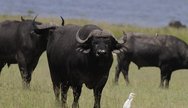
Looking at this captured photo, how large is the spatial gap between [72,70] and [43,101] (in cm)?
111

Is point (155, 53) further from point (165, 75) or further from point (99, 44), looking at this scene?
point (99, 44)

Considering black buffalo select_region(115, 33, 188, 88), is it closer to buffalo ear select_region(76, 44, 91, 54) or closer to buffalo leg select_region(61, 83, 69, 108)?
buffalo leg select_region(61, 83, 69, 108)

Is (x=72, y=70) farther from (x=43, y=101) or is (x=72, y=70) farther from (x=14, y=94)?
(x=14, y=94)

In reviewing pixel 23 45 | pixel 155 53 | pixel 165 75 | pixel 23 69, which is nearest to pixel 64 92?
pixel 23 69

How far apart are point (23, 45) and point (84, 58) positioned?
5092 millimetres

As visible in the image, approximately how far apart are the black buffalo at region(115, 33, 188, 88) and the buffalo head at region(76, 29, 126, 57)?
987cm

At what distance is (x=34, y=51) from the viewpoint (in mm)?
16406

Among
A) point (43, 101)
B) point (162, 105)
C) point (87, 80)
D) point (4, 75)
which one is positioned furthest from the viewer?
point (4, 75)

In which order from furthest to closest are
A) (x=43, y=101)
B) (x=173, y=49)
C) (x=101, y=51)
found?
(x=173, y=49)
(x=43, y=101)
(x=101, y=51)

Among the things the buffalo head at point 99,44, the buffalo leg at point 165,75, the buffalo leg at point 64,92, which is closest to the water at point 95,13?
the buffalo leg at point 165,75

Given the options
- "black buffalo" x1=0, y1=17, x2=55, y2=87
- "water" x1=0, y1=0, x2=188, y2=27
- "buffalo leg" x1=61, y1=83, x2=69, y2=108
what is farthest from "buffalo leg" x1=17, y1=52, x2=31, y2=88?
"water" x1=0, y1=0, x2=188, y2=27

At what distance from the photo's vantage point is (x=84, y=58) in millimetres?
11727

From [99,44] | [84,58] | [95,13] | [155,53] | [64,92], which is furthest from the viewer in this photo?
[95,13]

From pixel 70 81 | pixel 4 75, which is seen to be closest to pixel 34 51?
pixel 4 75
